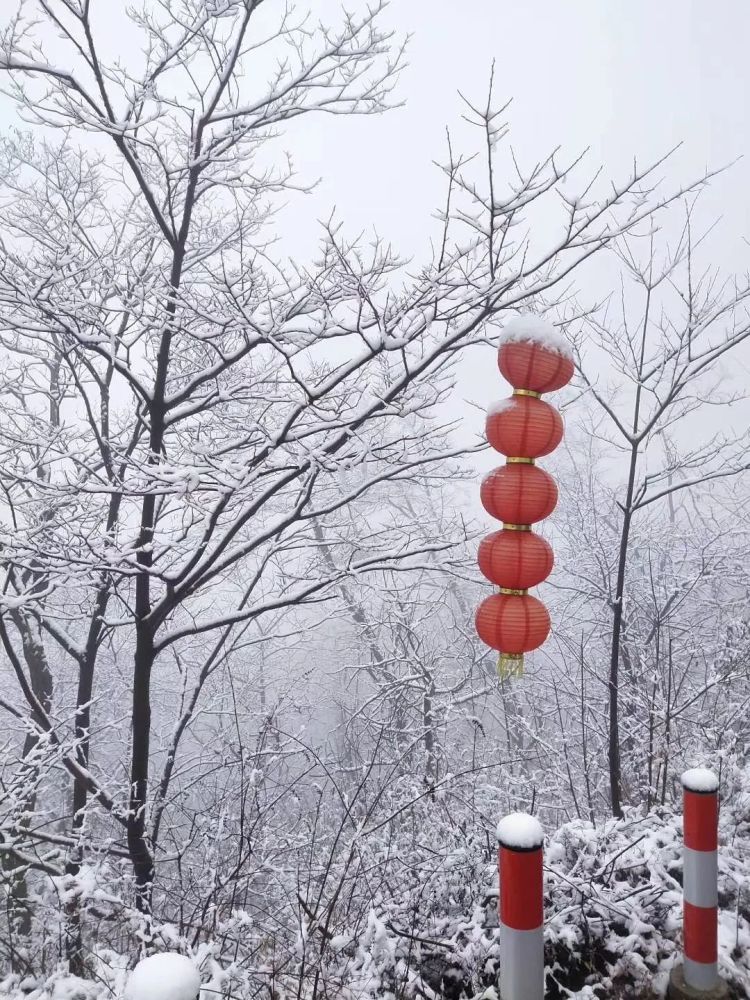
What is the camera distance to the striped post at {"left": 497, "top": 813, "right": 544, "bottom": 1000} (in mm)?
1842

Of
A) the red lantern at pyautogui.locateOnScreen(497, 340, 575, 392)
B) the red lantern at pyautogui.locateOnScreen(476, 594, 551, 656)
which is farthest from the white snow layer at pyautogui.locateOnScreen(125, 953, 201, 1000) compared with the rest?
the red lantern at pyautogui.locateOnScreen(497, 340, 575, 392)

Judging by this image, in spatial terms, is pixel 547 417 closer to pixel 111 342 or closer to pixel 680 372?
pixel 680 372

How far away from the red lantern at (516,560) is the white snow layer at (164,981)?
201 centimetres

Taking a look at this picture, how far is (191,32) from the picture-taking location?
388 centimetres

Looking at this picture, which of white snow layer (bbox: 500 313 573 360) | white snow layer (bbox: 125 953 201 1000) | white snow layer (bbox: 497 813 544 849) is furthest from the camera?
white snow layer (bbox: 500 313 573 360)

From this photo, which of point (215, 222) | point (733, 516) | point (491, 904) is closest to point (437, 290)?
point (491, 904)

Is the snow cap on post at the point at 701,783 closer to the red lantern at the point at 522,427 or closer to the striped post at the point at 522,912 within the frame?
the striped post at the point at 522,912

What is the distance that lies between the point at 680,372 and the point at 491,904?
3910 millimetres

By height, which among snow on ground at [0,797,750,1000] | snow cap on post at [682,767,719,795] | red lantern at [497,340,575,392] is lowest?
snow on ground at [0,797,750,1000]

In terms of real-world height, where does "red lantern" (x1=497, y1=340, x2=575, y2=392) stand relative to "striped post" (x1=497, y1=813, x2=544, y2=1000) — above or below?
above

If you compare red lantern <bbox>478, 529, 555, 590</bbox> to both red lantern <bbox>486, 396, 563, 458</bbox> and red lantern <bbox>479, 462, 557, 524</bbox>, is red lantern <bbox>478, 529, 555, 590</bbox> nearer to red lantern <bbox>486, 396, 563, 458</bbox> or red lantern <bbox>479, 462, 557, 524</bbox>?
red lantern <bbox>479, 462, 557, 524</bbox>

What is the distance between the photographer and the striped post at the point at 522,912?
6.04 feet

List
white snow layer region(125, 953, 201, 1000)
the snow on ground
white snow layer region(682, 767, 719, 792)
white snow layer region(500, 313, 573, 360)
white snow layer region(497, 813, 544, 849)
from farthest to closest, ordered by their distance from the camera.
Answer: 1. white snow layer region(500, 313, 573, 360)
2. the snow on ground
3. white snow layer region(682, 767, 719, 792)
4. white snow layer region(497, 813, 544, 849)
5. white snow layer region(125, 953, 201, 1000)

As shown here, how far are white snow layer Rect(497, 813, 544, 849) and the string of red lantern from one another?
3.35 feet
